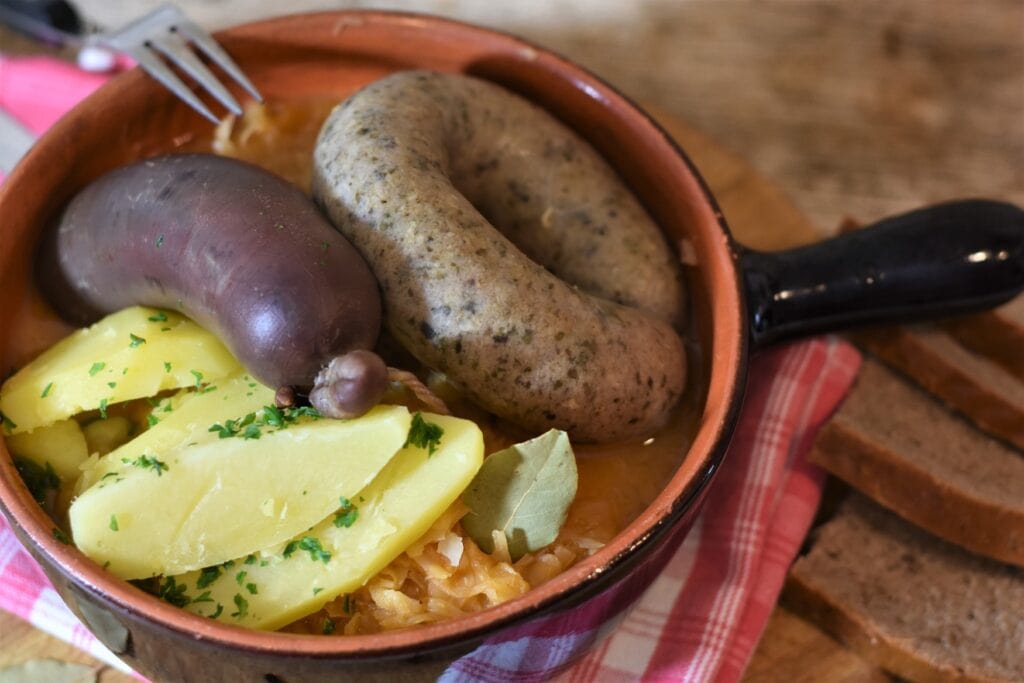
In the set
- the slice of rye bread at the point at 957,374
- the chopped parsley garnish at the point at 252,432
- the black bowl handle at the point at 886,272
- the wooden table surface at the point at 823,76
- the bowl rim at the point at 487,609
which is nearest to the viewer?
the bowl rim at the point at 487,609

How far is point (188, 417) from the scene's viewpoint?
1.37 meters

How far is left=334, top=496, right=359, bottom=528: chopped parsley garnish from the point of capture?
50.2 inches

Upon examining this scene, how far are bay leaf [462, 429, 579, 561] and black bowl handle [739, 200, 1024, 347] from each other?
0.48m

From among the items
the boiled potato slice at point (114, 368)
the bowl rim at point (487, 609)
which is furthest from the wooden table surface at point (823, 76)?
the boiled potato slice at point (114, 368)

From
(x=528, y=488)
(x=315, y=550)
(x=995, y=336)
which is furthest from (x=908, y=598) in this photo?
(x=315, y=550)

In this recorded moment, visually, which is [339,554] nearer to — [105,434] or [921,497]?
[105,434]

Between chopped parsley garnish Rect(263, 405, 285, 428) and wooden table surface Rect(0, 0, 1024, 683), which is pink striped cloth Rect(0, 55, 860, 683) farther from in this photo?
wooden table surface Rect(0, 0, 1024, 683)

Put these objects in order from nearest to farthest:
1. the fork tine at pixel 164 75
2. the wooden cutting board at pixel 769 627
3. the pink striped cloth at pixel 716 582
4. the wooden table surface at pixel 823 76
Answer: the pink striped cloth at pixel 716 582 → the wooden cutting board at pixel 769 627 → the fork tine at pixel 164 75 → the wooden table surface at pixel 823 76

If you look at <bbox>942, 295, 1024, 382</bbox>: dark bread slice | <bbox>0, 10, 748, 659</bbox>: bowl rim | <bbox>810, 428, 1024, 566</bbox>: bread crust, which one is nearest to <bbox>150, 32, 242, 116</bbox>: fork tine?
<bbox>0, 10, 748, 659</bbox>: bowl rim

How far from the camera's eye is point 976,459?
1.90 metres

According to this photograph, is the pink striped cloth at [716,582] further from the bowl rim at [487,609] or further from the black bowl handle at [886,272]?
the black bowl handle at [886,272]

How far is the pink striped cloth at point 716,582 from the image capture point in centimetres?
138

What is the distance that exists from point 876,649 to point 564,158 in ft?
3.26

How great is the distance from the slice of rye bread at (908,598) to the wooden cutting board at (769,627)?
4 cm
